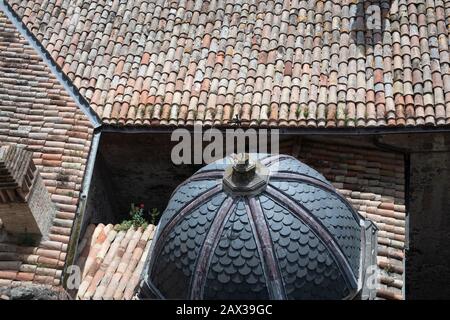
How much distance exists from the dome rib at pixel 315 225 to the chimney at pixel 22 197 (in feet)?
14.5

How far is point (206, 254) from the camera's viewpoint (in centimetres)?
888

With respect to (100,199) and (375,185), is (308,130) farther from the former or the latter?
(100,199)

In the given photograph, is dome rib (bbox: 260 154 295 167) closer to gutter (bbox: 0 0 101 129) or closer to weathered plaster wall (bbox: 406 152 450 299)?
weathered plaster wall (bbox: 406 152 450 299)

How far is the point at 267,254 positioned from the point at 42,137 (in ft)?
20.4

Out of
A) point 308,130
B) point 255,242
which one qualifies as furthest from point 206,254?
point 308,130

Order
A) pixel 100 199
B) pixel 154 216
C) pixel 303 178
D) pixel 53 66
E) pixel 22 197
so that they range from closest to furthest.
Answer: pixel 303 178 → pixel 22 197 → pixel 154 216 → pixel 100 199 → pixel 53 66

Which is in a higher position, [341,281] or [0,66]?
[0,66]

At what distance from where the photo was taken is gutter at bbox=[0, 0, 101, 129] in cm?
1309

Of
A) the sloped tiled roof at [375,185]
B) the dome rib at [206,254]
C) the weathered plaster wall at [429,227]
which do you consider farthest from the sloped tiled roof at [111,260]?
the weathered plaster wall at [429,227]

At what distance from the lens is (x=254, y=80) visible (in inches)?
A: 512

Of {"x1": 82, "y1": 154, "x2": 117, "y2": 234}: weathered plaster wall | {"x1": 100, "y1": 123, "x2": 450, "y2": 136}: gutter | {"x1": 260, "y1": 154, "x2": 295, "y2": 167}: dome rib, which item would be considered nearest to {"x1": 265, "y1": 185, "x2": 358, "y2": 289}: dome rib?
{"x1": 260, "y1": 154, "x2": 295, "y2": 167}: dome rib

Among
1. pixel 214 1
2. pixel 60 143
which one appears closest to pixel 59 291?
pixel 60 143

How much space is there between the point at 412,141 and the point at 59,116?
23.8 ft

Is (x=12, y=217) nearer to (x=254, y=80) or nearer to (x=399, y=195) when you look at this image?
(x=254, y=80)
